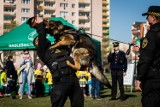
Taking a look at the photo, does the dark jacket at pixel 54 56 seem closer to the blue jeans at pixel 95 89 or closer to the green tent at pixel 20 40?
the blue jeans at pixel 95 89

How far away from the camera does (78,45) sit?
548cm

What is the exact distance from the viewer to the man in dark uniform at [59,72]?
18.6 ft

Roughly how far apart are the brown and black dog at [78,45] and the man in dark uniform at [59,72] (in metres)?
0.09

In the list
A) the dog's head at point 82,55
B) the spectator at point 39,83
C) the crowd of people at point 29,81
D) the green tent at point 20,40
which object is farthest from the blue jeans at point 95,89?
the dog's head at point 82,55

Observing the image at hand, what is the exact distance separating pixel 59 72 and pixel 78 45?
552mm

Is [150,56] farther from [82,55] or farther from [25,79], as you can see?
[25,79]

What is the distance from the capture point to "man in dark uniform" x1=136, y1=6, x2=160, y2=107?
5074mm

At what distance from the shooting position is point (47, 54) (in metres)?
5.81

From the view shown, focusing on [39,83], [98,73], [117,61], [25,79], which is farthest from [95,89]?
[98,73]

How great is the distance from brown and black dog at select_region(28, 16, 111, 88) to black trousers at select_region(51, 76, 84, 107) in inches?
10.0

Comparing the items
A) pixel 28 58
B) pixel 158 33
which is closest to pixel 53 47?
pixel 158 33

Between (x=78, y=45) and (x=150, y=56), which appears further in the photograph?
(x=78, y=45)

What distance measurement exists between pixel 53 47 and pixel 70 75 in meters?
0.51

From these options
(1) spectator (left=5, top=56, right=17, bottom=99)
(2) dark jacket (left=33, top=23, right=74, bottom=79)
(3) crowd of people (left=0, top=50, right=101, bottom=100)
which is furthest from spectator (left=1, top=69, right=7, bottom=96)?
(2) dark jacket (left=33, top=23, right=74, bottom=79)
